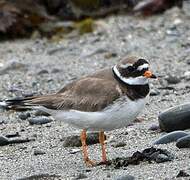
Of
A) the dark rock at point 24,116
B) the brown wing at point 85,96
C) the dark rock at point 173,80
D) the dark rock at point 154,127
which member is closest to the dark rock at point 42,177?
the brown wing at point 85,96

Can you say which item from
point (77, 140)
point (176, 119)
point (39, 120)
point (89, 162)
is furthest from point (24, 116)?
point (89, 162)

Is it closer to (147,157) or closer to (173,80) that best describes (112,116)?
(147,157)

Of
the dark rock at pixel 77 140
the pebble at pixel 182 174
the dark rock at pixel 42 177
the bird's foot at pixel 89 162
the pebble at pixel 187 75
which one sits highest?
the pebble at pixel 182 174

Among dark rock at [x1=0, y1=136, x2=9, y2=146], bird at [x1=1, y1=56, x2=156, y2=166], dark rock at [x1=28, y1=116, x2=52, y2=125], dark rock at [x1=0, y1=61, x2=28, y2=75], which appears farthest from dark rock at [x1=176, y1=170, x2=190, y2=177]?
dark rock at [x1=0, y1=61, x2=28, y2=75]

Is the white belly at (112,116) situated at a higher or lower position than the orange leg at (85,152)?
higher

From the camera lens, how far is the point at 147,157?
6328 millimetres

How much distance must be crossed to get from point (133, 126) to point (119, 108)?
155cm

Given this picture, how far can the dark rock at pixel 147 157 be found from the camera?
6.26m

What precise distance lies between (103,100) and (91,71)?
4613mm

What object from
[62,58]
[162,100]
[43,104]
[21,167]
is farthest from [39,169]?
[62,58]

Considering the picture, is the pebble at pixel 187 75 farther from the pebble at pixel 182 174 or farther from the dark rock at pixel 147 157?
the pebble at pixel 182 174

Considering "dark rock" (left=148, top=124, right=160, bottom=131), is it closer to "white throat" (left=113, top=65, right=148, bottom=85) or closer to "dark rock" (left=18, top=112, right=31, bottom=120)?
"white throat" (left=113, top=65, right=148, bottom=85)

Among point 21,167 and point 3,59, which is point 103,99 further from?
point 3,59

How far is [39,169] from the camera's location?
21.3 ft
